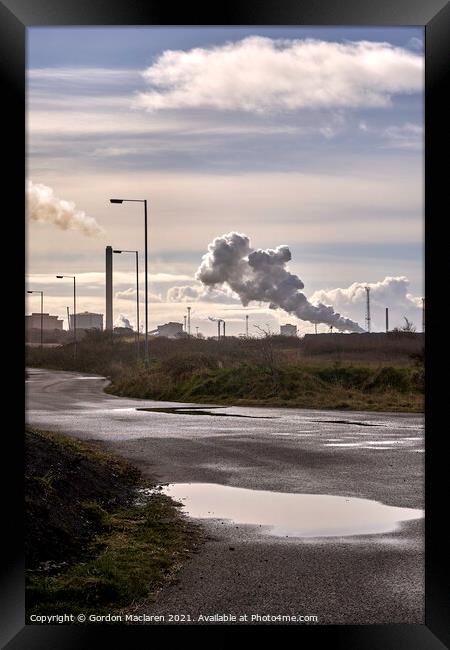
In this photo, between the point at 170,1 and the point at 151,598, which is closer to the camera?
the point at 170,1

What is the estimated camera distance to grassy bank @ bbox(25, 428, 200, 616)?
6891 millimetres

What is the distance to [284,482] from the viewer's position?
12742 mm

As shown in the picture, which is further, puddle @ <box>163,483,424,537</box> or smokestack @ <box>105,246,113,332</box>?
smokestack @ <box>105,246,113,332</box>

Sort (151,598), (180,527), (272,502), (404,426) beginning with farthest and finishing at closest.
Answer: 1. (404,426)
2. (272,502)
3. (180,527)
4. (151,598)

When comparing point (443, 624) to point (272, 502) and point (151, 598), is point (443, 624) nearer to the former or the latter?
point (151, 598)

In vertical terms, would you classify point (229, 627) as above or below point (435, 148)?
below

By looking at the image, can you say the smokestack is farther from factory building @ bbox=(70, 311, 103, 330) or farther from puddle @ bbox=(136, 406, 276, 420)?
factory building @ bbox=(70, 311, 103, 330)

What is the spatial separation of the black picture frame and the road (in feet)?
3.23

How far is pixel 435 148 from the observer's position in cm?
562

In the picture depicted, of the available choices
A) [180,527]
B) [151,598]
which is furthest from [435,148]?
[180,527]

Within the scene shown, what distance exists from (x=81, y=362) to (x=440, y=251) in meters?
67.7

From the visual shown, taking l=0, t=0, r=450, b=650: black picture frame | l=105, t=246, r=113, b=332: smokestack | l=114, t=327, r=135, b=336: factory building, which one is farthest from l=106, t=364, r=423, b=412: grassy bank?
l=114, t=327, r=135, b=336: factory building

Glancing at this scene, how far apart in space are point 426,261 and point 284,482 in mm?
7698

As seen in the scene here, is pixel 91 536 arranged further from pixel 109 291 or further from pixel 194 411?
pixel 109 291
